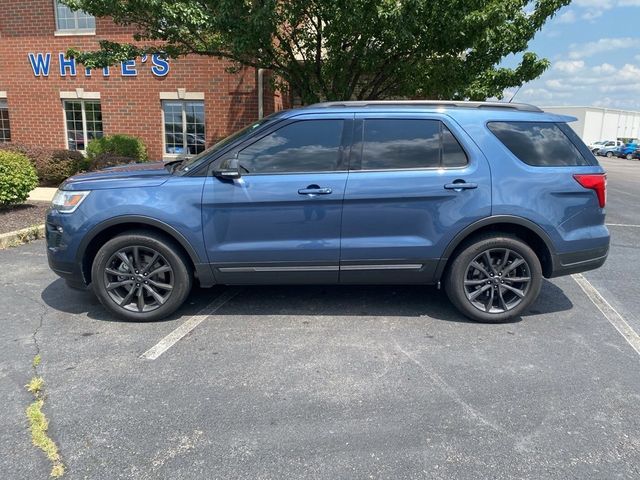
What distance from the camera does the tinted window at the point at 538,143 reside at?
4.19 meters

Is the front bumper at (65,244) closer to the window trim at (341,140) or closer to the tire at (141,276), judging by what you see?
the tire at (141,276)

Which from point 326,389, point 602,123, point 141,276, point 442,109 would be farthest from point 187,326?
point 602,123

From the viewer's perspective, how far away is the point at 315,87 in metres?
8.46

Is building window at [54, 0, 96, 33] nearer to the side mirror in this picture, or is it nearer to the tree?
the tree

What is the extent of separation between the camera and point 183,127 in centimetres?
1327

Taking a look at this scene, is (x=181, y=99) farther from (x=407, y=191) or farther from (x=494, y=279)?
(x=494, y=279)

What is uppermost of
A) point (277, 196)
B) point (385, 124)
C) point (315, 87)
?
point (315, 87)

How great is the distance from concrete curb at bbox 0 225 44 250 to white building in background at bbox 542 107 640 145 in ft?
231

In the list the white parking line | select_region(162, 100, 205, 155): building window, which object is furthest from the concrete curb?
select_region(162, 100, 205, 155): building window

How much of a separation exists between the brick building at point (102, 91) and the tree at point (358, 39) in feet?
14.2

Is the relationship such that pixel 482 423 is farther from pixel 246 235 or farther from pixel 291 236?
pixel 246 235

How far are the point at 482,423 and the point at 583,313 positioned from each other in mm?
2341

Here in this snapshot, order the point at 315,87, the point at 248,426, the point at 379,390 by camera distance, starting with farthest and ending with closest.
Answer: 1. the point at 315,87
2. the point at 379,390
3. the point at 248,426

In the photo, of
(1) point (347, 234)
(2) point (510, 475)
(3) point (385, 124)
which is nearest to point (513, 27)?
(3) point (385, 124)
